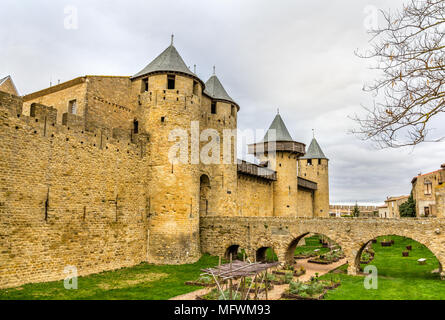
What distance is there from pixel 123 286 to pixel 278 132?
22.3 meters

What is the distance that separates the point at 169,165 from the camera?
59.2 feet

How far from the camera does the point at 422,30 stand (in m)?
5.44

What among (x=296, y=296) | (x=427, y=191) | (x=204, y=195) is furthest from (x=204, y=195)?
(x=427, y=191)

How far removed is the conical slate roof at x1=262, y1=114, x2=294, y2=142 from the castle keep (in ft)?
21.3

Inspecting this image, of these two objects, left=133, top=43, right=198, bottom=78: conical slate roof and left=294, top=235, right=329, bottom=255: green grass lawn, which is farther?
left=294, top=235, right=329, bottom=255: green grass lawn

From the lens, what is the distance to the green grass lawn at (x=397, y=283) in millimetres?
12141

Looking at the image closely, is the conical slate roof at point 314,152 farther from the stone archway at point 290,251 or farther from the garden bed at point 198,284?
the garden bed at point 198,284

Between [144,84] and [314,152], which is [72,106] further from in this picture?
[314,152]

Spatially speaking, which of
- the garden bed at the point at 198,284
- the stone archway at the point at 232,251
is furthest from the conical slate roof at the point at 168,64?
the garden bed at the point at 198,284

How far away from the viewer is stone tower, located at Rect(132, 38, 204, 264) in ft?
57.4

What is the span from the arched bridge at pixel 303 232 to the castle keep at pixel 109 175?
1223mm

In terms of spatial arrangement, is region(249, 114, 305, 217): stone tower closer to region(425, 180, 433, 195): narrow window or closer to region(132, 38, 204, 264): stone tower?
region(132, 38, 204, 264): stone tower

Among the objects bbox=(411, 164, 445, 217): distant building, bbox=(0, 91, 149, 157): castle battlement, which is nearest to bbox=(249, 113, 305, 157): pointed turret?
bbox=(0, 91, 149, 157): castle battlement
